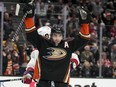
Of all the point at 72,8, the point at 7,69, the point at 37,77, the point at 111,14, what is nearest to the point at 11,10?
the point at 7,69

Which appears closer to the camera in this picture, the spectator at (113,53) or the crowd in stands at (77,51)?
the crowd in stands at (77,51)

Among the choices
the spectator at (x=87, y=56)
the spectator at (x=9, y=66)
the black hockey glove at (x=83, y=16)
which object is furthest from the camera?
the spectator at (x=87, y=56)

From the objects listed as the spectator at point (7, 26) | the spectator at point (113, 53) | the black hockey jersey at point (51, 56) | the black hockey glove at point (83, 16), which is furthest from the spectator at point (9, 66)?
the black hockey glove at point (83, 16)

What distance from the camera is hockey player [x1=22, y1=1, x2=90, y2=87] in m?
5.76

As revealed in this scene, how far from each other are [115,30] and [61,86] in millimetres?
7267

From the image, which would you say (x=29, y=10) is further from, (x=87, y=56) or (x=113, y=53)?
(x=113, y=53)

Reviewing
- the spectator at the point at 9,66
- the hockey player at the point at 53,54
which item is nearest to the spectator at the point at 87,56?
the spectator at the point at 9,66

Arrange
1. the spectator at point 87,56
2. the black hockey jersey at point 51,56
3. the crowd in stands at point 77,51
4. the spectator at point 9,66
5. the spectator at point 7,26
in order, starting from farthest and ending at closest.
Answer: the spectator at point 87,56 → the spectator at point 7,26 → the crowd in stands at point 77,51 → the spectator at point 9,66 → the black hockey jersey at point 51,56

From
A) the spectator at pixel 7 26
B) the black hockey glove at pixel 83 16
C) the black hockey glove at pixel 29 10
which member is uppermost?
the black hockey glove at pixel 29 10

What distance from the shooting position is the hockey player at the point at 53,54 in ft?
18.9

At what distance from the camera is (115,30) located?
12867 millimetres

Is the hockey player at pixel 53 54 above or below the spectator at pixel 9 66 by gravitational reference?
above

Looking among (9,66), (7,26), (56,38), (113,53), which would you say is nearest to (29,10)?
(56,38)

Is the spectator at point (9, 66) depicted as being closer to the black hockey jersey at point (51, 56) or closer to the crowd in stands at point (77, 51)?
the crowd in stands at point (77, 51)
